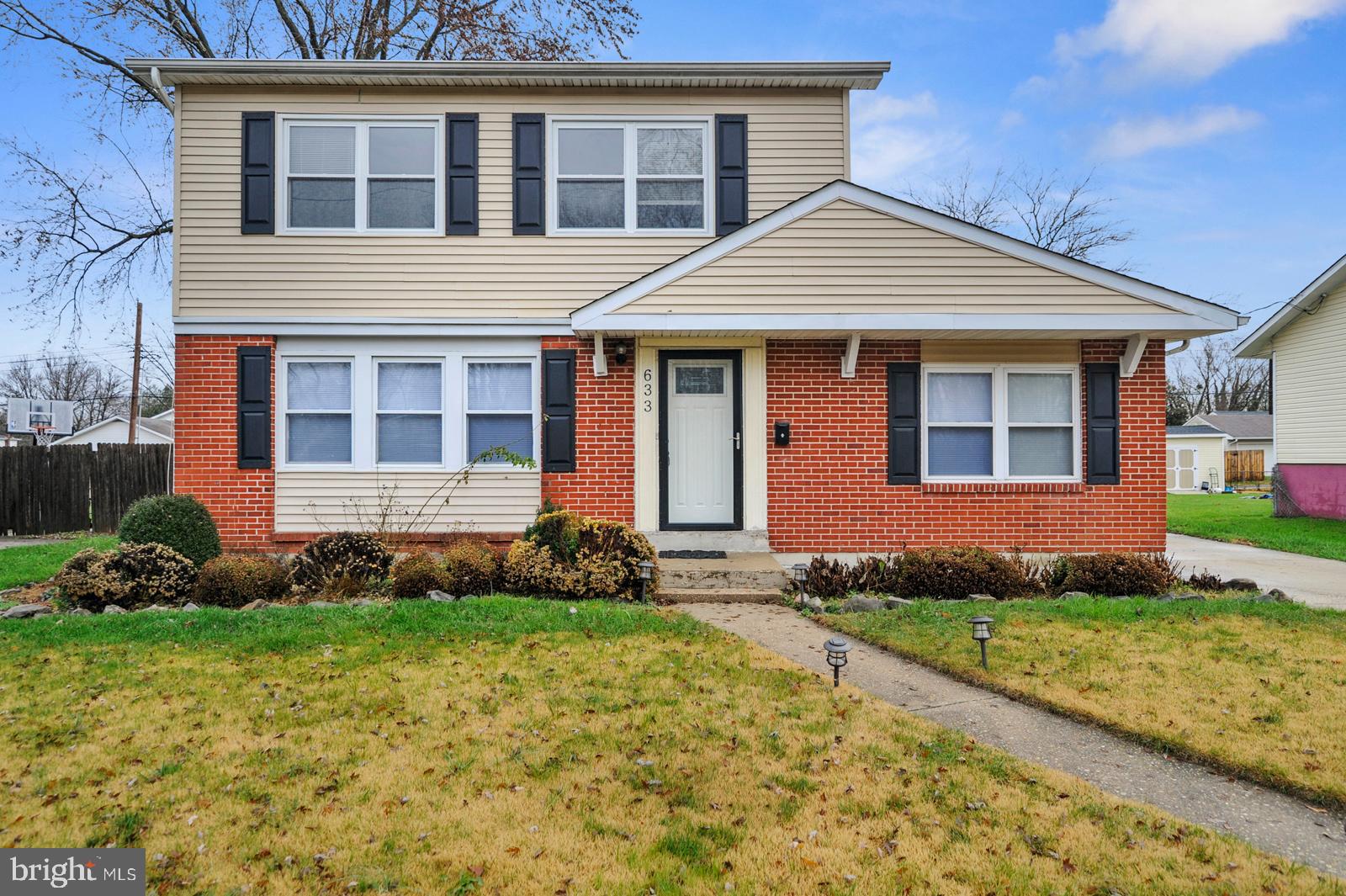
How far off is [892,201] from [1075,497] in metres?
4.25

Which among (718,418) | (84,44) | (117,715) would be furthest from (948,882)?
(84,44)

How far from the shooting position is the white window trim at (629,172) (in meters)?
9.67

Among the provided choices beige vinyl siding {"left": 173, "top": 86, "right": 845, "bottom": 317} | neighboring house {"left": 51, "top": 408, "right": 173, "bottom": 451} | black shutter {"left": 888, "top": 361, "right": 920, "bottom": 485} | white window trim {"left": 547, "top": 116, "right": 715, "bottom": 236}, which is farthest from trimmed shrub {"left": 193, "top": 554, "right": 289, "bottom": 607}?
neighboring house {"left": 51, "top": 408, "right": 173, "bottom": 451}

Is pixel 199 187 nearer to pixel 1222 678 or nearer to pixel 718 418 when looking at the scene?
pixel 718 418

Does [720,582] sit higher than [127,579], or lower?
lower

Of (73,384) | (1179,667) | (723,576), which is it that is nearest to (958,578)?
(723,576)

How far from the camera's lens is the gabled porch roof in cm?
858

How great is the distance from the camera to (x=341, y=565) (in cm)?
780

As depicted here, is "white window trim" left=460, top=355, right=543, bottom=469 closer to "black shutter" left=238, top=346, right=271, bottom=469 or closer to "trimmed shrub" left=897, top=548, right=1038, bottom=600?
"black shutter" left=238, top=346, right=271, bottom=469

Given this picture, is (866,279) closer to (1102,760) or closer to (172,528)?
(1102,760)

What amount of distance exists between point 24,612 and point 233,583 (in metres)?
1.69

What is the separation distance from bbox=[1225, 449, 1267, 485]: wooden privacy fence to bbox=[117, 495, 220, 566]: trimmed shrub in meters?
42.0

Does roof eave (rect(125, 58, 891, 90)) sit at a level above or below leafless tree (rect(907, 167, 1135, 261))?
below

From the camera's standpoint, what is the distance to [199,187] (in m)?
9.61
